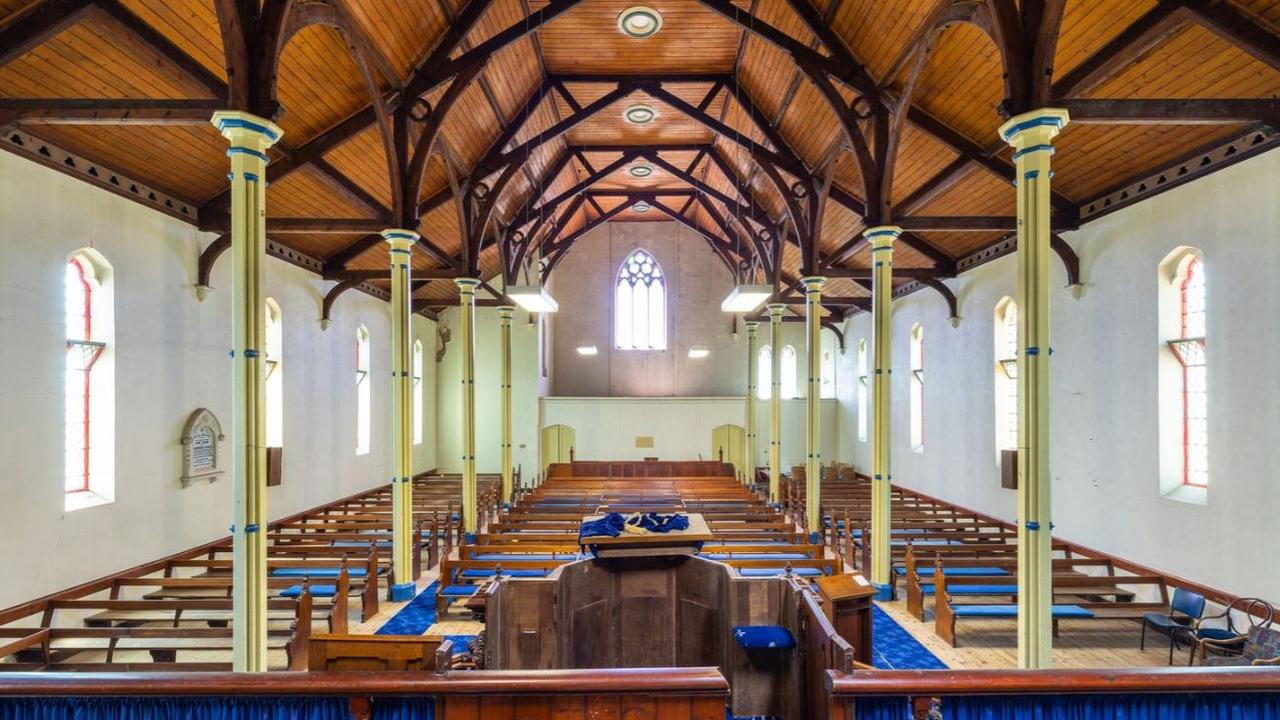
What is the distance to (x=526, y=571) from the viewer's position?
931cm

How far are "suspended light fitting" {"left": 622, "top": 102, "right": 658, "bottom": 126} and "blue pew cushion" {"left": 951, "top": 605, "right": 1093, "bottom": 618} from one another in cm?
1054

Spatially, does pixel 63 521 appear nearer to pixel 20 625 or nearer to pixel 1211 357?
pixel 20 625

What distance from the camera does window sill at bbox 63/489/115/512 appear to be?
313 inches

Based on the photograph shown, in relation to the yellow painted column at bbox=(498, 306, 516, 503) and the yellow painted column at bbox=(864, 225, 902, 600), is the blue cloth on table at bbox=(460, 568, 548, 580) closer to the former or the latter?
the yellow painted column at bbox=(864, 225, 902, 600)

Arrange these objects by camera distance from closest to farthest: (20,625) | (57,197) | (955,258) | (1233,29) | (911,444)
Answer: (1233,29), (20,625), (57,197), (955,258), (911,444)

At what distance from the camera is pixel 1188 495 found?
853cm

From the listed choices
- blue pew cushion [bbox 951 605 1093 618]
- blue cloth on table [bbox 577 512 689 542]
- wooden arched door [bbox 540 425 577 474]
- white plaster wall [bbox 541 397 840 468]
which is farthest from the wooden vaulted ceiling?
wooden arched door [bbox 540 425 577 474]

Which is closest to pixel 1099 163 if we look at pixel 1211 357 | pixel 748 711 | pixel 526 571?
pixel 1211 357

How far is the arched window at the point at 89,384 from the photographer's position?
8211 mm

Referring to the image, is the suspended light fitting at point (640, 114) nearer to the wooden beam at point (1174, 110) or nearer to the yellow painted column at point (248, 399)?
the wooden beam at point (1174, 110)

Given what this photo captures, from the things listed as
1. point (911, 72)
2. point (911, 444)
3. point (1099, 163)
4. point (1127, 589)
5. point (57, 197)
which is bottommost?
point (1127, 589)

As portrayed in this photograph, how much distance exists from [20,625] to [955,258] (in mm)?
16038

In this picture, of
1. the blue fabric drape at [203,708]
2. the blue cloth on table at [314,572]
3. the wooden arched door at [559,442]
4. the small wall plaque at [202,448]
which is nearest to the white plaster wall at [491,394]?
the wooden arched door at [559,442]

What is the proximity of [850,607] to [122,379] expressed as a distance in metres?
9.26
